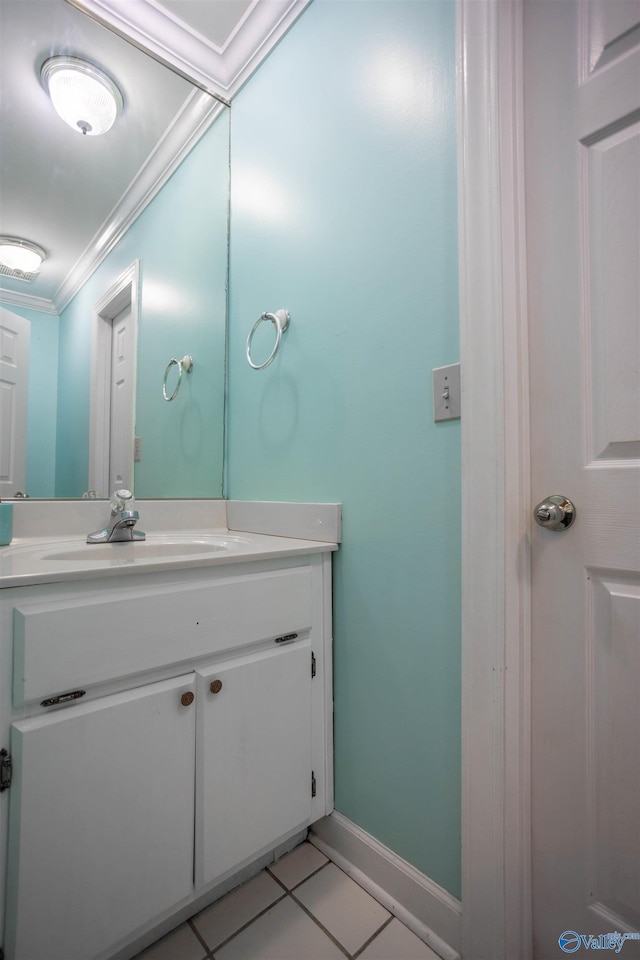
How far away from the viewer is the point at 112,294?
4.37 feet

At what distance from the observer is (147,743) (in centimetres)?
75

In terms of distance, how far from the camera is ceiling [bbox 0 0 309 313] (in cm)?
116

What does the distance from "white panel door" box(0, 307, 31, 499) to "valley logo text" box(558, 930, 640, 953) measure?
147 cm

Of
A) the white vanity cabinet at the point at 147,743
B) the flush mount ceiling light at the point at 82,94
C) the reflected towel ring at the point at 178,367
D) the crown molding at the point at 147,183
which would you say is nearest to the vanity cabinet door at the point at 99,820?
the white vanity cabinet at the point at 147,743

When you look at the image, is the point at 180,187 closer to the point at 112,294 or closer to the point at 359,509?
the point at 112,294

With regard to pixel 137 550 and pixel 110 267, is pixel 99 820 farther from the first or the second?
pixel 110 267

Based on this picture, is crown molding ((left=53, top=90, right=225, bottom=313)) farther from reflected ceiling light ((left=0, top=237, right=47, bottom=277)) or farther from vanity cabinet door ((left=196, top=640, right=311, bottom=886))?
vanity cabinet door ((left=196, top=640, right=311, bottom=886))

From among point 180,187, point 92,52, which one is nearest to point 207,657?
point 180,187

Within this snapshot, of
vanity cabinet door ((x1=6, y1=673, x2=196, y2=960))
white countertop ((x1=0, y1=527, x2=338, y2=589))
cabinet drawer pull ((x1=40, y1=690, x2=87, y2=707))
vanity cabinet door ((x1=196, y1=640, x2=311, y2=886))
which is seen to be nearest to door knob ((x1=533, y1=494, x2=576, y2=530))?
white countertop ((x1=0, y1=527, x2=338, y2=589))

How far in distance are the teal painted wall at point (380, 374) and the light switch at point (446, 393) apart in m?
0.02

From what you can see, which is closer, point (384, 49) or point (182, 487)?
point (384, 49)

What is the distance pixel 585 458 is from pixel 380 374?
1.47 ft

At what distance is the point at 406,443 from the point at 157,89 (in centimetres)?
148

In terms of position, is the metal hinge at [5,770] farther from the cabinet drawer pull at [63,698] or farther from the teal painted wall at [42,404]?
the teal painted wall at [42,404]
